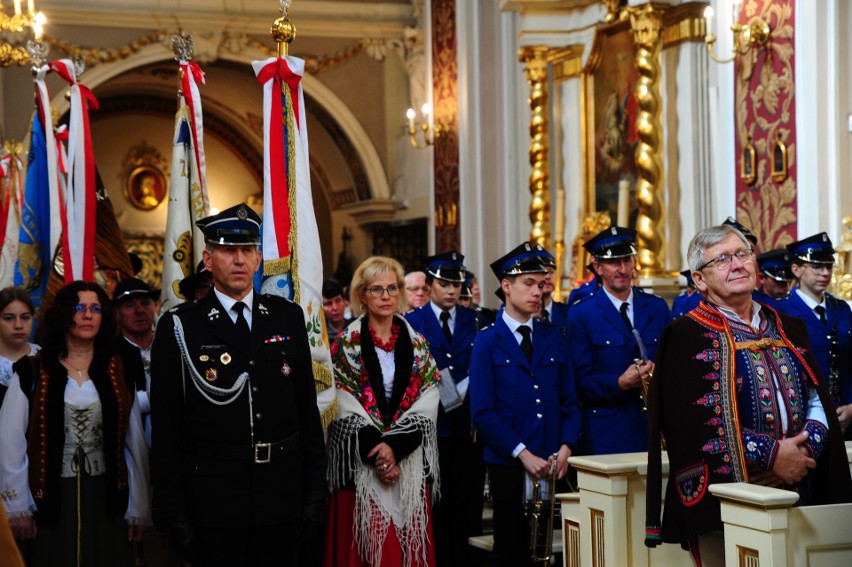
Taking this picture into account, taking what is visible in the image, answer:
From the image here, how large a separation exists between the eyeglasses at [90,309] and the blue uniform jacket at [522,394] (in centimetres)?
147

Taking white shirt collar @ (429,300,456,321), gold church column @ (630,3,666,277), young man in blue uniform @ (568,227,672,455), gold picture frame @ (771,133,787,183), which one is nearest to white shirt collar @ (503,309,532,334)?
young man in blue uniform @ (568,227,672,455)

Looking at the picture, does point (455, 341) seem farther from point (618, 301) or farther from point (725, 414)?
point (725, 414)

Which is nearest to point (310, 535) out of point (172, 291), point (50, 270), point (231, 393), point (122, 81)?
point (231, 393)

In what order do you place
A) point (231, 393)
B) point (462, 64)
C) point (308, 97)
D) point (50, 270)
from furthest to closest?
point (308, 97), point (462, 64), point (50, 270), point (231, 393)

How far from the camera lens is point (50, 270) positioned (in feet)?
18.1

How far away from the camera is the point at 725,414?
3336 millimetres

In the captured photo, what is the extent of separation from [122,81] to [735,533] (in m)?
12.4

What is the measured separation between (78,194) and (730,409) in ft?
11.3

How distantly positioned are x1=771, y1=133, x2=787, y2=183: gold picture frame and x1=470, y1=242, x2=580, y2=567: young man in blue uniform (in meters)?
2.77

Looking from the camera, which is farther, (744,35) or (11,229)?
(744,35)

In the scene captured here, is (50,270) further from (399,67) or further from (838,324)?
(399,67)

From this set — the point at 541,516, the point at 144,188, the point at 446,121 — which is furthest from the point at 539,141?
the point at 144,188

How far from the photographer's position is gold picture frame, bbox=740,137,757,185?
24.2ft

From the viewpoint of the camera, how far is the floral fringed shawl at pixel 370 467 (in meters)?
4.50
